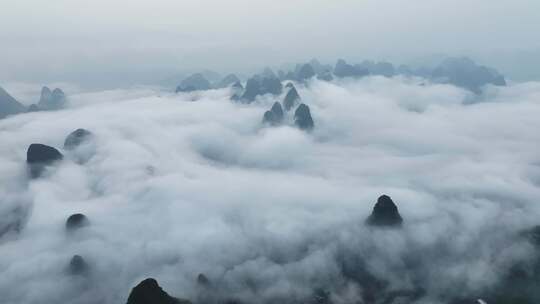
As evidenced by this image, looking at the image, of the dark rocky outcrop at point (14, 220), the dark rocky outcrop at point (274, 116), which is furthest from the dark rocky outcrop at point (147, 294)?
the dark rocky outcrop at point (274, 116)

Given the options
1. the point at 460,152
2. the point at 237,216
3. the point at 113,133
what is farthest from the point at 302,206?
the point at 113,133

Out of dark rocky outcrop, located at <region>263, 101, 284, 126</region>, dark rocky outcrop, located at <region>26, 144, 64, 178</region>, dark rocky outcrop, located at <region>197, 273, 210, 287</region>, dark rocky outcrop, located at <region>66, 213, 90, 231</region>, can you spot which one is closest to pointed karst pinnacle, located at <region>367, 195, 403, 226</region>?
dark rocky outcrop, located at <region>197, 273, 210, 287</region>

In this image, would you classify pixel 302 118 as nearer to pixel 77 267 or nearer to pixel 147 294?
pixel 77 267

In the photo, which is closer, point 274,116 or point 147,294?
point 147,294

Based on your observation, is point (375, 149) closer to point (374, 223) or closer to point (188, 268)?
point (374, 223)

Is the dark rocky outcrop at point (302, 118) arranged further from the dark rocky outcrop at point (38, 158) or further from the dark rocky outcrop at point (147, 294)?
the dark rocky outcrop at point (147, 294)

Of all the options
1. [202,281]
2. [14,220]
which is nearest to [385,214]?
[202,281]
